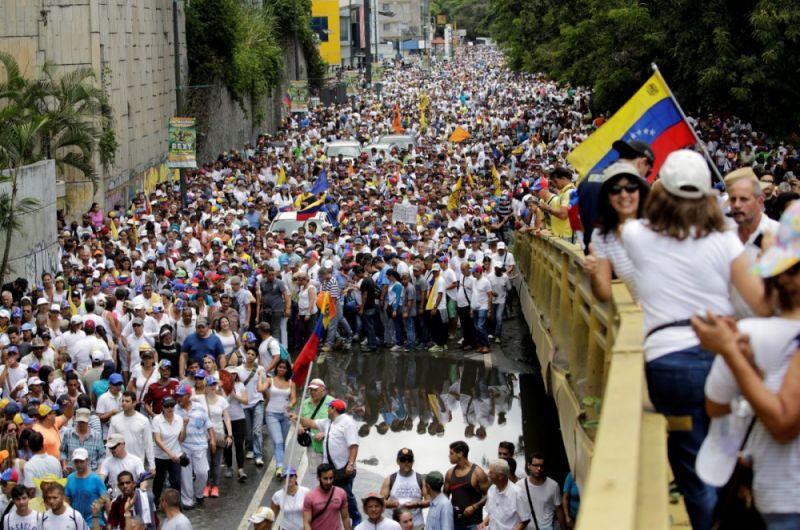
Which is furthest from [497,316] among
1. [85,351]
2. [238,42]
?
[238,42]

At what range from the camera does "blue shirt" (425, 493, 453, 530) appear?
34.9ft

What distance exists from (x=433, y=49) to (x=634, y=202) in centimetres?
17679

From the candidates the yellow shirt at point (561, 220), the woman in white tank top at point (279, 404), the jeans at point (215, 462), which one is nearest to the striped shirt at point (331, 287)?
the woman in white tank top at point (279, 404)

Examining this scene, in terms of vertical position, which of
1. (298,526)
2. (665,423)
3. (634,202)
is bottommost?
(298,526)

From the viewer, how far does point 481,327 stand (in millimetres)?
19969

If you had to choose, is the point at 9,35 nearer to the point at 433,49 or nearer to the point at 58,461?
the point at 58,461

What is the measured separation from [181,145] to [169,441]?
15029 mm

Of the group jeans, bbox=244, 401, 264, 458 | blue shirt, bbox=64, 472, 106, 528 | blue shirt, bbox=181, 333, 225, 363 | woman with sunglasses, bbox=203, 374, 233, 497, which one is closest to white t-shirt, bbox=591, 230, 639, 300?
blue shirt, bbox=64, 472, 106, 528

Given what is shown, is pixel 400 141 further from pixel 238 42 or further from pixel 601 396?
pixel 601 396

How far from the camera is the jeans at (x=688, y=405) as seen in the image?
5.01 m

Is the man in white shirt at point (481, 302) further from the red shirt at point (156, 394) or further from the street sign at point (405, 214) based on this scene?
the red shirt at point (156, 394)

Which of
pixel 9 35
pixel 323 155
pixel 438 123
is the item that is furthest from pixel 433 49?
pixel 9 35

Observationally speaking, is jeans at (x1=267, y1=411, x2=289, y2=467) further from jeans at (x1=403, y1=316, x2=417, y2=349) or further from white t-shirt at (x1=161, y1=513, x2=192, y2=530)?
jeans at (x1=403, y1=316, x2=417, y2=349)

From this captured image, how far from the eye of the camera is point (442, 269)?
67.3ft
